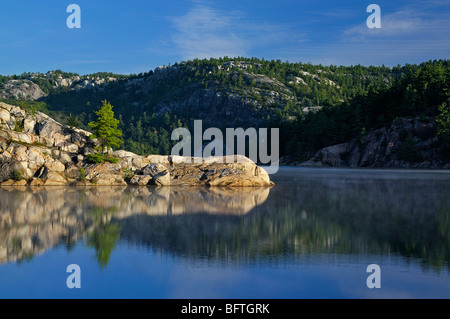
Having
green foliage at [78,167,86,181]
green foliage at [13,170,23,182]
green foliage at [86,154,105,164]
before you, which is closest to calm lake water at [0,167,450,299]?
green foliage at [13,170,23,182]

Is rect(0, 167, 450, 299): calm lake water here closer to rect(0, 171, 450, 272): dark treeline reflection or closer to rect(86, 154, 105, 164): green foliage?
rect(0, 171, 450, 272): dark treeline reflection

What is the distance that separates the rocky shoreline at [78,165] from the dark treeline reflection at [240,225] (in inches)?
529

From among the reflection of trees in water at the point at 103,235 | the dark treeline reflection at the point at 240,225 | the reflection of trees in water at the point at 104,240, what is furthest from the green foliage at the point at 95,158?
the reflection of trees in water at the point at 104,240

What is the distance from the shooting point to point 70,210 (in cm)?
2858

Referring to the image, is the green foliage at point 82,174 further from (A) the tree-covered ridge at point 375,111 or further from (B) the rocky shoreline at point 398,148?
(A) the tree-covered ridge at point 375,111

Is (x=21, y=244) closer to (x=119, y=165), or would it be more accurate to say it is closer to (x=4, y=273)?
(x=4, y=273)

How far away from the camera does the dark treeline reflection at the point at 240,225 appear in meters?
17.5

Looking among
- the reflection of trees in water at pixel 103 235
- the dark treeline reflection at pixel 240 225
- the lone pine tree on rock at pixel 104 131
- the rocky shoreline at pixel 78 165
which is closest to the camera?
the reflection of trees in water at pixel 103 235

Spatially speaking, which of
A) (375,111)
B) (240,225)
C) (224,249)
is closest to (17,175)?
(240,225)

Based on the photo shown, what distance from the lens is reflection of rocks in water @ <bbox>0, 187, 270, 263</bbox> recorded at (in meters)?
19.1

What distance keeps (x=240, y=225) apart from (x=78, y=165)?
116ft

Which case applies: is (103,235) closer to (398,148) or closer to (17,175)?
(17,175)
